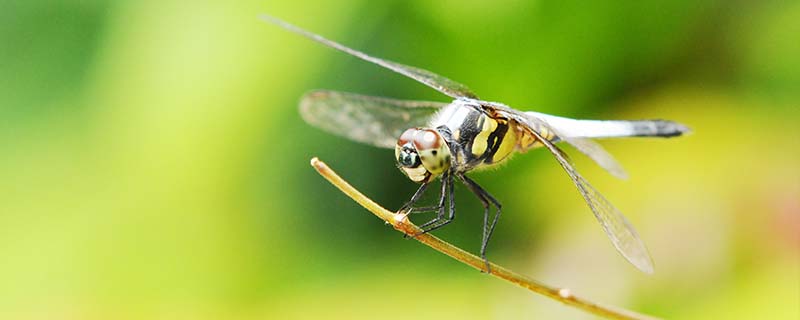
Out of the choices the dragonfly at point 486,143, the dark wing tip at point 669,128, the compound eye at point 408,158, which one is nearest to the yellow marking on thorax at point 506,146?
the dragonfly at point 486,143

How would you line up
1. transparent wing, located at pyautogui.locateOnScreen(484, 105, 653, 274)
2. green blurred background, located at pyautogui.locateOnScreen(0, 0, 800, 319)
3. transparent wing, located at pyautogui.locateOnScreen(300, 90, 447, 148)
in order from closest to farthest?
transparent wing, located at pyautogui.locateOnScreen(484, 105, 653, 274)
transparent wing, located at pyautogui.locateOnScreen(300, 90, 447, 148)
green blurred background, located at pyautogui.locateOnScreen(0, 0, 800, 319)

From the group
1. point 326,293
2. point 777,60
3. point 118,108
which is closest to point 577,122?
point 326,293

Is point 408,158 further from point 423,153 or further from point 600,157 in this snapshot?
point 600,157

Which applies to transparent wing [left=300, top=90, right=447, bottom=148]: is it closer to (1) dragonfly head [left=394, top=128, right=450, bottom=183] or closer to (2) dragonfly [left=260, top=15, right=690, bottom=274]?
(2) dragonfly [left=260, top=15, right=690, bottom=274]

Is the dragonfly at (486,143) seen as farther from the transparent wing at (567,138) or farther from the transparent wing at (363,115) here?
the transparent wing at (363,115)

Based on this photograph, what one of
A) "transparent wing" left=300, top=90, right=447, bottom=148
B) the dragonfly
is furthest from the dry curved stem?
"transparent wing" left=300, top=90, right=447, bottom=148

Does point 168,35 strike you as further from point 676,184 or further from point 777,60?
point 777,60
